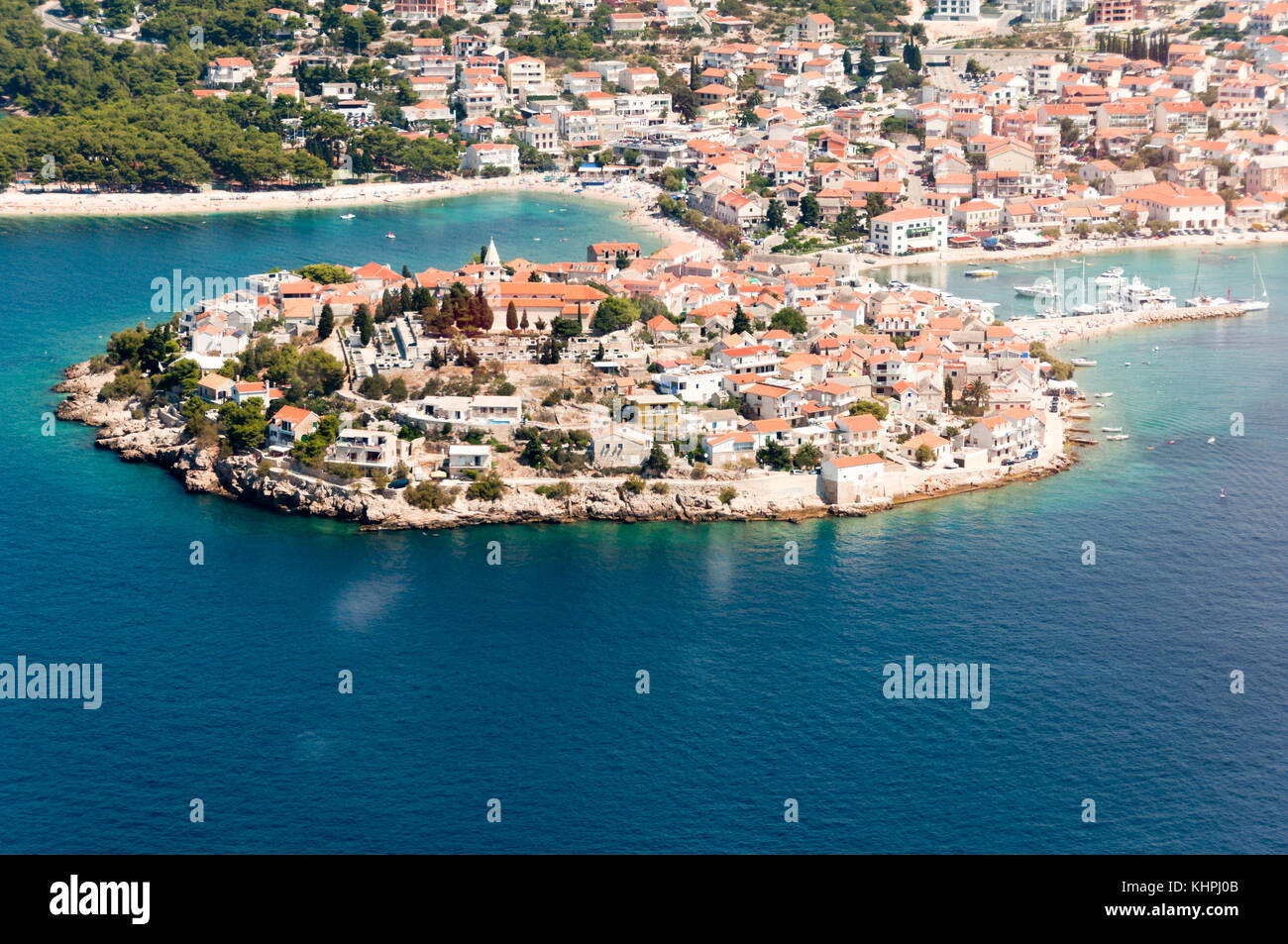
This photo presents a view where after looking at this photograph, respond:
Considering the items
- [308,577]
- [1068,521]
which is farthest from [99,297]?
[1068,521]

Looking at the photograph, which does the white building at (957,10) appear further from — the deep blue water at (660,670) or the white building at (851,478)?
the white building at (851,478)

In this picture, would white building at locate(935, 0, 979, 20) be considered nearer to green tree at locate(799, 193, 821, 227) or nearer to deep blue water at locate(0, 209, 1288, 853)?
green tree at locate(799, 193, 821, 227)

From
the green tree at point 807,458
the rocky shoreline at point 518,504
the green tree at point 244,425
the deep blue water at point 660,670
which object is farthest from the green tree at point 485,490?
the green tree at point 807,458

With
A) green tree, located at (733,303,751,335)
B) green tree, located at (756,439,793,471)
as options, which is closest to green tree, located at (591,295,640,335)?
green tree, located at (733,303,751,335)

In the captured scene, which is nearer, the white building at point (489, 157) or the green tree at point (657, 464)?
the green tree at point (657, 464)

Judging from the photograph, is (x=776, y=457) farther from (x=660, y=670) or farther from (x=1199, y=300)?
(x=1199, y=300)

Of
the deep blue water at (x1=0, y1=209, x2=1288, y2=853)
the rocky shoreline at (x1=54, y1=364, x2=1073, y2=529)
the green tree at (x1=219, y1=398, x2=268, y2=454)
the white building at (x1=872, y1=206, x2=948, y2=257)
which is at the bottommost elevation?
the deep blue water at (x1=0, y1=209, x2=1288, y2=853)
